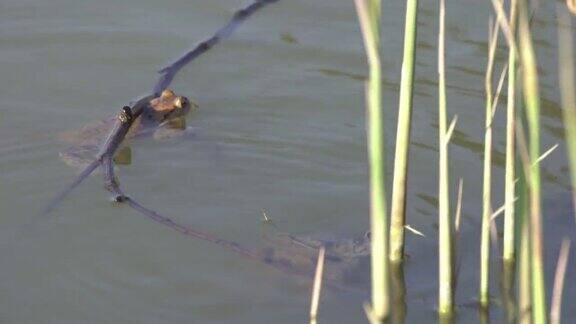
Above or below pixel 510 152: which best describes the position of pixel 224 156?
above

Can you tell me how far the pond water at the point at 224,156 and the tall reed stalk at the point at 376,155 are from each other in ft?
4.70

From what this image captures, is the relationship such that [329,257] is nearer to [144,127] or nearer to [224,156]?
[224,156]

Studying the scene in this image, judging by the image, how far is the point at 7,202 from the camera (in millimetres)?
4426

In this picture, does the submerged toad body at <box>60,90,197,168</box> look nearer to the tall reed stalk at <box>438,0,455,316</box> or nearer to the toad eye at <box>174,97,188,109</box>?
the toad eye at <box>174,97,188,109</box>

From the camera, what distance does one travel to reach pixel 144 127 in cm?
507

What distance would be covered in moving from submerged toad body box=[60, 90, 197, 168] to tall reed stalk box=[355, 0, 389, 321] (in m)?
2.58

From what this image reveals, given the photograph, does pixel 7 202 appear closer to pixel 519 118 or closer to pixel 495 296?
pixel 495 296

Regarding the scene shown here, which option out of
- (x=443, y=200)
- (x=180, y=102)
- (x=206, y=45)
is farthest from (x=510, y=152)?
(x=206, y=45)

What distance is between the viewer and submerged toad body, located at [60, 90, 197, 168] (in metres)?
4.82

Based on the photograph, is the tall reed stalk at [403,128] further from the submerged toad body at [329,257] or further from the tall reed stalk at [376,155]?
the tall reed stalk at [376,155]

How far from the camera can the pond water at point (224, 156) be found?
3924 millimetres

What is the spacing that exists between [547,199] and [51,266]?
1.83 metres

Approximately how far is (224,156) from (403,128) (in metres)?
1.55

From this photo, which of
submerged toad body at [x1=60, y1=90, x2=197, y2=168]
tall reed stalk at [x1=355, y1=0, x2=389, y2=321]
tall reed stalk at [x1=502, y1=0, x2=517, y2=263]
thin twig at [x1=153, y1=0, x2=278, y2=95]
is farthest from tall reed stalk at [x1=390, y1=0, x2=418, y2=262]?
thin twig at [x1=153, y1=0, x2=278, y2=95]
